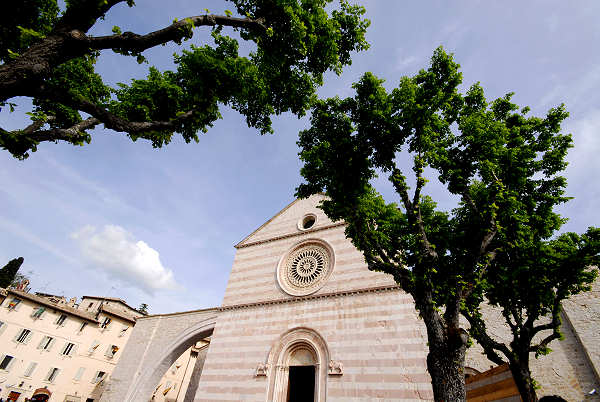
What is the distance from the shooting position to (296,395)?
37.9ft

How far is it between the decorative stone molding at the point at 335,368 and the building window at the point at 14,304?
23976 mm

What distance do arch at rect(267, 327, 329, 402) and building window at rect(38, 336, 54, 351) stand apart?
20.5 meters

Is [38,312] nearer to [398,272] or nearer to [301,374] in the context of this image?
[301,374]

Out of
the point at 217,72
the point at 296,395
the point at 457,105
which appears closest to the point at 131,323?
the point at 296,395

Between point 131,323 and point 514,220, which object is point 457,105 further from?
point 131,323

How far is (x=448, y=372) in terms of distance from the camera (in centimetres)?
506

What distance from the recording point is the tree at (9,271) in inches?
1153

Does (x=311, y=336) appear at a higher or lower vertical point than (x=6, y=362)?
higher

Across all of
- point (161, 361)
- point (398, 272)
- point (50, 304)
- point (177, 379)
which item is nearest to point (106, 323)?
point (50, 304)

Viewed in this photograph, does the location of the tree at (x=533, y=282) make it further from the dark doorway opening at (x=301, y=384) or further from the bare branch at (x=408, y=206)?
the dark doorway opening at (x=301, y=384)

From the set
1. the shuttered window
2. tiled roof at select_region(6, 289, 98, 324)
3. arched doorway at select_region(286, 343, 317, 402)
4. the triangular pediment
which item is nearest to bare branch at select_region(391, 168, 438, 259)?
arched doorway at select_region(286, 343, 317, 402)

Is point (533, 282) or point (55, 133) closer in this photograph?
point (55, 133)

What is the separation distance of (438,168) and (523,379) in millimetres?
→ 5497

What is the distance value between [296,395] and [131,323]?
22001mm
